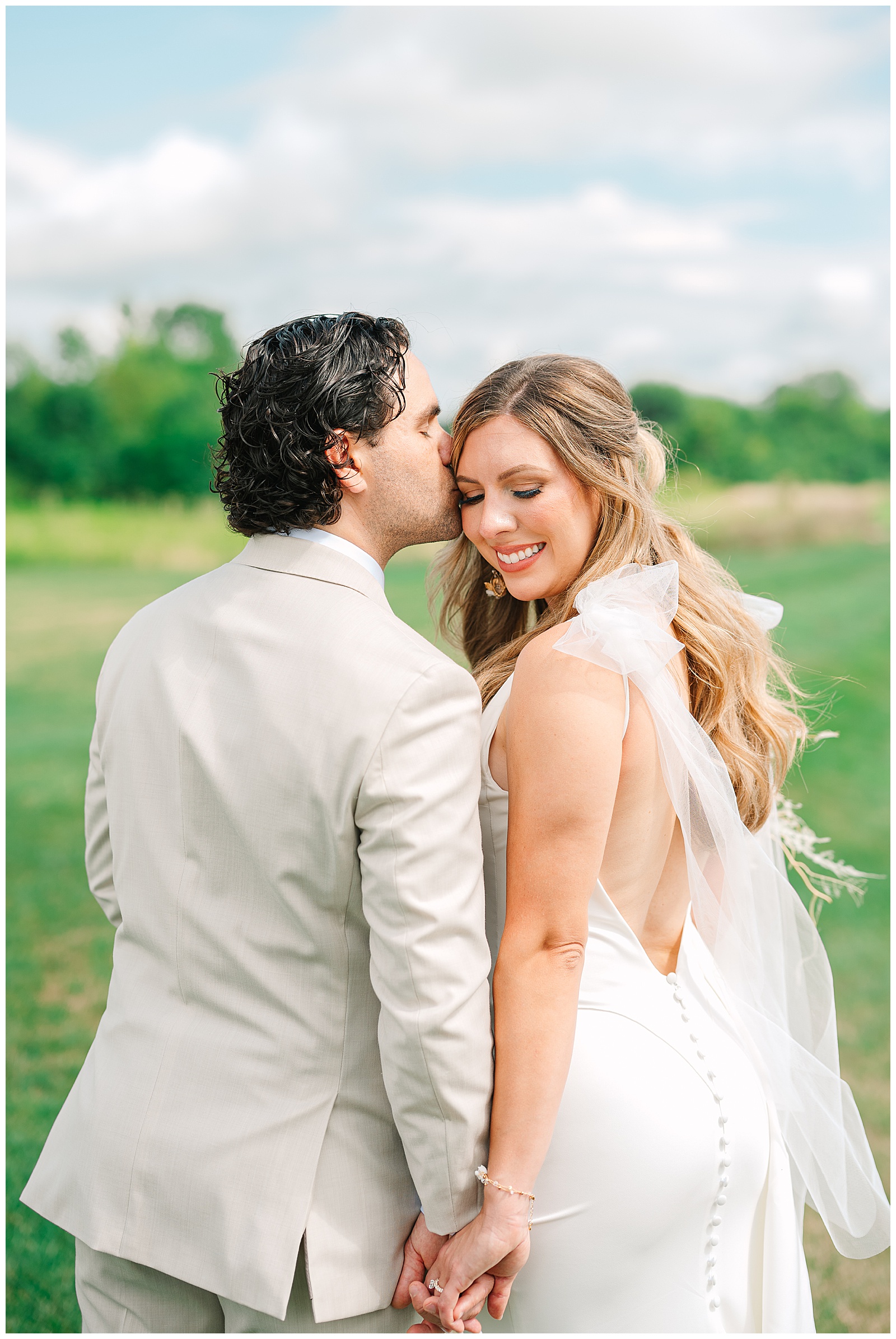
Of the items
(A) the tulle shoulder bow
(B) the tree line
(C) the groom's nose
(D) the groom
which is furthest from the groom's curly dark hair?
(B) the tree line

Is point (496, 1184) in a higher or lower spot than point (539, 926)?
lower

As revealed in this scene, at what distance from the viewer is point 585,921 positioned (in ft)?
6.12

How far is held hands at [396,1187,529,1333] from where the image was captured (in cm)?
176

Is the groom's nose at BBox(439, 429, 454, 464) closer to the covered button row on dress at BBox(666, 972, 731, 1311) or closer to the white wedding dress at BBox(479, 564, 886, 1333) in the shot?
the white wedding dress at BBox(479, 564, 886, 1333)

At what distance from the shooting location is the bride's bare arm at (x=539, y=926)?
69.7 inches

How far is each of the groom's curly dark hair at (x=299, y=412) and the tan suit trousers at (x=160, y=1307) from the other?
53.9 inches

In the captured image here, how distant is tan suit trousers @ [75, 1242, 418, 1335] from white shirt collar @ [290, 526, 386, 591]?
1310mm

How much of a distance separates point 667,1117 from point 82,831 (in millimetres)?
8398

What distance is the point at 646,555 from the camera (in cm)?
231

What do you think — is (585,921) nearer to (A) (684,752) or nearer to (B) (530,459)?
(A) (684,752)

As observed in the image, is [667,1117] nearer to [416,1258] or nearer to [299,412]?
[416,1258]

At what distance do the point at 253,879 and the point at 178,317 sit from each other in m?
32.9

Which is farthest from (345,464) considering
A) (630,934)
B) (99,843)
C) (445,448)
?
(630,934)

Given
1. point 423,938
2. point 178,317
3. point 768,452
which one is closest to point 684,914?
point 423,938
